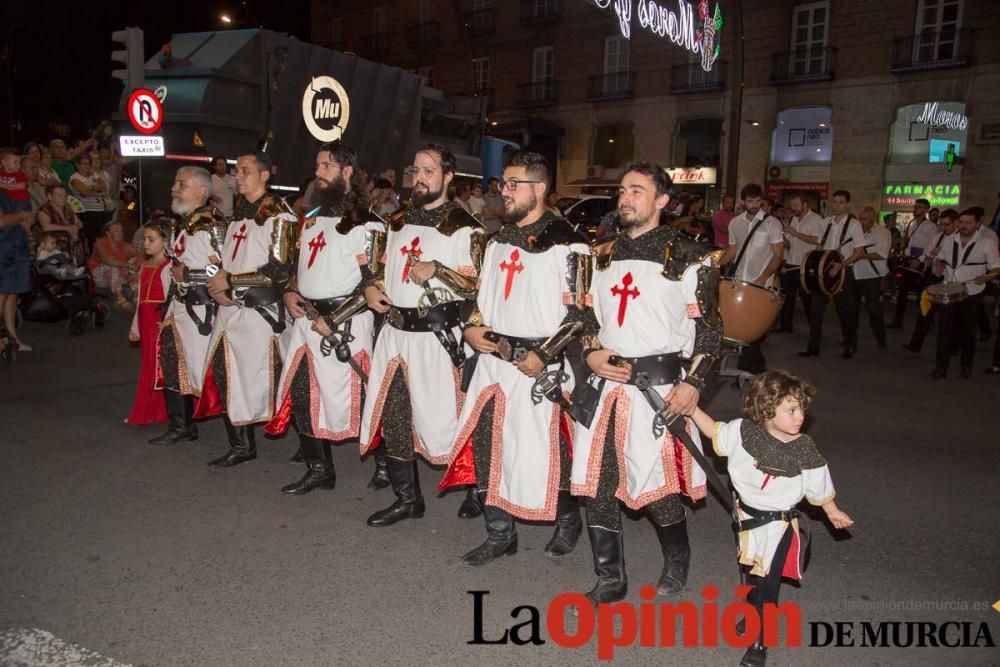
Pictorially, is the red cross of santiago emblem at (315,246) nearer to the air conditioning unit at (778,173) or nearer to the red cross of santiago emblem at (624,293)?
the red cross of santiago emblem at (624,293)

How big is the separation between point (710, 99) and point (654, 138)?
8.19 feet

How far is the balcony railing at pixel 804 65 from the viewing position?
24.5 metres

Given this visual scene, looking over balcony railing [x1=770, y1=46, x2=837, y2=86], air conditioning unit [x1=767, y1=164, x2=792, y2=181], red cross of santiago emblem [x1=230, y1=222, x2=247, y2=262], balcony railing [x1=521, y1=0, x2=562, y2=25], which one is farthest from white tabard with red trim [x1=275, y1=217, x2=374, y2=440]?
balcony railing [x1=521, y1=0, x2=562, y2=25]

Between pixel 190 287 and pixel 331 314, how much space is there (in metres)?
1.44

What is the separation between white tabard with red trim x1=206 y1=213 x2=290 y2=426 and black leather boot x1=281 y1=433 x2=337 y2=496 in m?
0.46

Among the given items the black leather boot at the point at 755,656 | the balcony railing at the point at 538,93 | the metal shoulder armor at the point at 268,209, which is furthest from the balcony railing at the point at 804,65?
the black leather boot at the point at 755,656

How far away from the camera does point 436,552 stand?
14.0 feet

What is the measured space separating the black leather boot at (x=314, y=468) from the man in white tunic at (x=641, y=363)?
81.5 inches

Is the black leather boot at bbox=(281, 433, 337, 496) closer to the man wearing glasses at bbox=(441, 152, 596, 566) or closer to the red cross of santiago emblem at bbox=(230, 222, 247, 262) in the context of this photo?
the red cross of santiago emblem at bbox=(230, 222, 247, 262)

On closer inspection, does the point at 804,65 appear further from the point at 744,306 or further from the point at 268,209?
the point at 268,209

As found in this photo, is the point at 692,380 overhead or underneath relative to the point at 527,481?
overhead

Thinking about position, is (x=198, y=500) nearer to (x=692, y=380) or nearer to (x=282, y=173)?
(x=692, y=380)

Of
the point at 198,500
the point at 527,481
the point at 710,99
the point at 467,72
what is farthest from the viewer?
the point at 467,72

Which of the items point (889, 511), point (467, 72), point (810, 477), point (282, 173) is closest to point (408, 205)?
point (810, 477)
